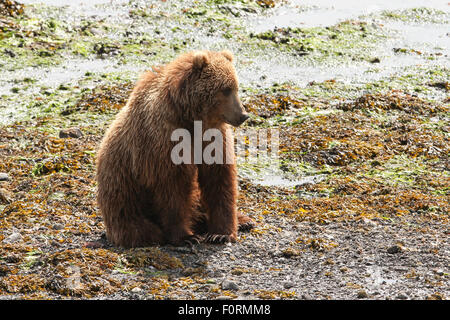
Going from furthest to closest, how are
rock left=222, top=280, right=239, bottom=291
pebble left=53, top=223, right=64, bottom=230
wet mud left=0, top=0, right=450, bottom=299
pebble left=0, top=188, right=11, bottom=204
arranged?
pebble left=0, top=188, right=11, bottom=204 → pebble left=53, top=223, right=64, bottom=230 → wet mud left=0, top=0, right=450, bottom=299 → rock left=222, top=280, right=239, bottom=291

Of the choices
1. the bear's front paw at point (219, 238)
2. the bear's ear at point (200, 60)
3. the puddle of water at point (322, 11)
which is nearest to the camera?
the bear's ear at point (200, 60)

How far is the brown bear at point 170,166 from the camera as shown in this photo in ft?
19.3

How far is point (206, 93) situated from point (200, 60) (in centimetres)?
31

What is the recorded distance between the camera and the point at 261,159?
29.0ft

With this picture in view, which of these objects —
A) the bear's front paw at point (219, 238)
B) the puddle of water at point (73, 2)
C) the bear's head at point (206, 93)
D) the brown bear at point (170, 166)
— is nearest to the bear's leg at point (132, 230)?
the brown bear at point (170, 166)

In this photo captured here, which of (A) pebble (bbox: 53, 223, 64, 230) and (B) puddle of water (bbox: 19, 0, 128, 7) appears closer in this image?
(A) pebble (bbox: 53, 223, 64, 230)

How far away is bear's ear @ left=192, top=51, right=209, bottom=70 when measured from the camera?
586 cm

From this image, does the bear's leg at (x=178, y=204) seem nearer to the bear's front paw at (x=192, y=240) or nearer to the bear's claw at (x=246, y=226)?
the bear's front paw at (x=192, y=240)

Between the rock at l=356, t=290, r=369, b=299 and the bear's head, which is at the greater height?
the bear's head

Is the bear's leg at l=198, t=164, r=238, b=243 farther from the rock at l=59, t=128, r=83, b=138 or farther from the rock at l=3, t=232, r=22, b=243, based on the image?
the rock at l=59, t=128, r=83, b=138

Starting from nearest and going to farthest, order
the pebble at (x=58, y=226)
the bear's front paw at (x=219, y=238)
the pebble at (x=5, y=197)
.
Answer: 1. the bear's front paw at (x=219, y=238)
2. the pebble at (x=58, y=226)
3. the pebble at (x=5, y=197)

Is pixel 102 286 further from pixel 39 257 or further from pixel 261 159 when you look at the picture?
pixel 261 159

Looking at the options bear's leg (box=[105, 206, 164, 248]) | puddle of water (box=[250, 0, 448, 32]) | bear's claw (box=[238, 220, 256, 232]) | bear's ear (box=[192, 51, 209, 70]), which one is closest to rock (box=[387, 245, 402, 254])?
bear's claw (box=[238, 220, 256, 232])

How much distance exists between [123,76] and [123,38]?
78.5 inches
